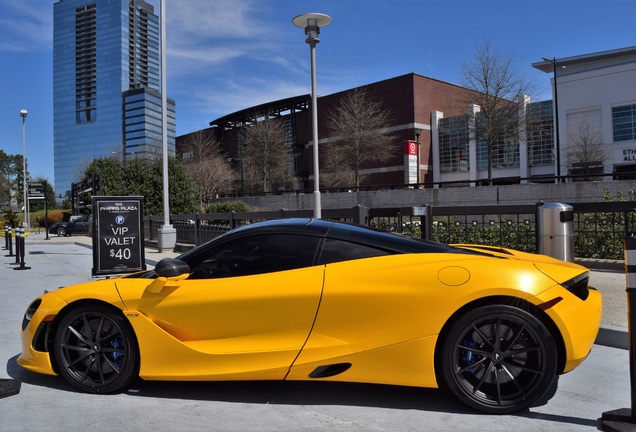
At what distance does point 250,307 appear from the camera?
11.5ft

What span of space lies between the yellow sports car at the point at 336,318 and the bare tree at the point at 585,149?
129 feet

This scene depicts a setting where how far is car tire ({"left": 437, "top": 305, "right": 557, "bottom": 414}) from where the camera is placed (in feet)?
10.7

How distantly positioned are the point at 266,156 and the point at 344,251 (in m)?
52.3

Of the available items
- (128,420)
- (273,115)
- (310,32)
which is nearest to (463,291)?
(128,420)

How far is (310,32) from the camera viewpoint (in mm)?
10891

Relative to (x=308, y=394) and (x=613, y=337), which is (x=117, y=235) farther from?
(x=613, y=337)

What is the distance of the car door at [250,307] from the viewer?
3.45 m

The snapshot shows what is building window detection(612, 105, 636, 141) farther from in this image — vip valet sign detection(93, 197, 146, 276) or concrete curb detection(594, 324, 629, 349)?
vip valet sign detection(93, 197, 146, 276)

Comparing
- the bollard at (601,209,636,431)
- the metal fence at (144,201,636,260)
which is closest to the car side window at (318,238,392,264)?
the bollard at (601,209,636,431)

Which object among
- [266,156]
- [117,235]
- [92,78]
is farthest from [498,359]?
[92,78]

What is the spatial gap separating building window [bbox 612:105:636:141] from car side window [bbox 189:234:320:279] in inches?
1792

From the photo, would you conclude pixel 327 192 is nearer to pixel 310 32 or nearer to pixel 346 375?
pixel 310 32

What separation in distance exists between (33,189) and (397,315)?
134ft

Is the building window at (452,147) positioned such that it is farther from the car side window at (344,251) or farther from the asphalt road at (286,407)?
the car side window at (344,251)
